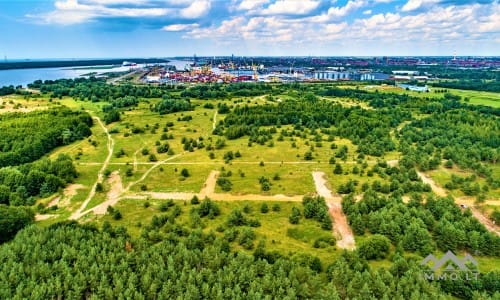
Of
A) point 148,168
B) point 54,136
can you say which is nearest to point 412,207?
point 148,168

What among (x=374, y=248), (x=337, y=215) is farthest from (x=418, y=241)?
(x=337, y=215)

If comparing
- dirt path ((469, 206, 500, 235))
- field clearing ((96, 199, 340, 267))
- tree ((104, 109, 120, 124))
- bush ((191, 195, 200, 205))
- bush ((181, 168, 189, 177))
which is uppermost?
tree ((104, 109, 120, 124))

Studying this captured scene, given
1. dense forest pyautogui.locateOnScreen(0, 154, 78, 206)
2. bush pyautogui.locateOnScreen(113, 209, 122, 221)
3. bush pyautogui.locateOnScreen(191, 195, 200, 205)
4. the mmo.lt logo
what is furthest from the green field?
dense forest pyautogui.locateOnScreen(0, 154, 78, 206)

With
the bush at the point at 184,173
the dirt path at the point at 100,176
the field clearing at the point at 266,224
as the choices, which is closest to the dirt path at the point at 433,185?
the field clearing at the point at 266,224

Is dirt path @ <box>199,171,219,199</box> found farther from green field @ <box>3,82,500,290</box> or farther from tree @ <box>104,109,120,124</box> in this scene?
tree @ <box>104,109,120,124</box>

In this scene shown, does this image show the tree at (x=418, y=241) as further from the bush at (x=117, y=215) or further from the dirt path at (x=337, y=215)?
the bush at (x=117, y=215)

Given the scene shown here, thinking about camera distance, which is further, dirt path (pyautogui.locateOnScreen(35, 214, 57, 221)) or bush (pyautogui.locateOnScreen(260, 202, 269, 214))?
bush (pyautogui.locateOnScreen(260, 202, 269, 214))

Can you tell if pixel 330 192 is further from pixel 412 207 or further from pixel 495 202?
pixel 495 202
